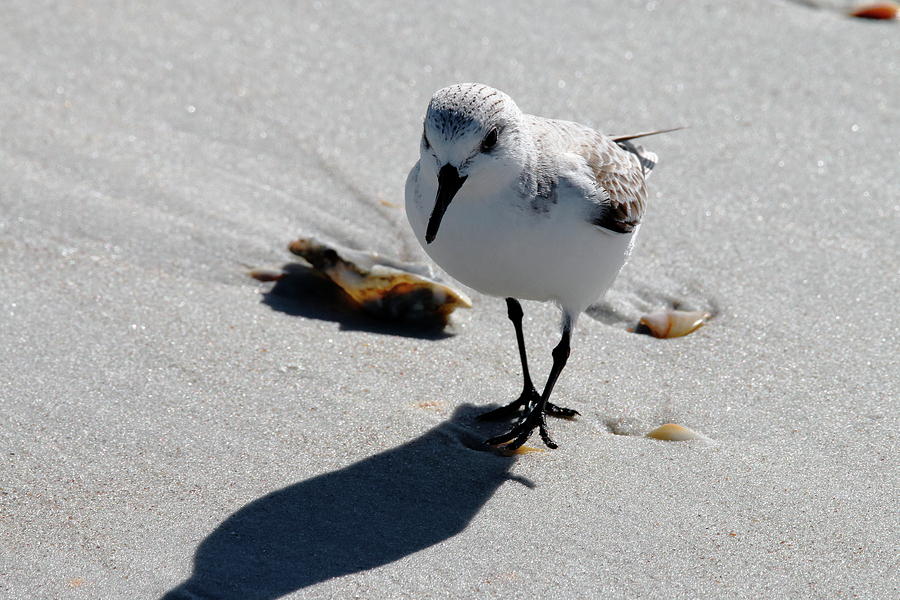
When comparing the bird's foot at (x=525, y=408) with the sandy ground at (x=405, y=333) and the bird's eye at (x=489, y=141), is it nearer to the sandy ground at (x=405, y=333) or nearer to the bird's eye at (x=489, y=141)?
the sandy ground at (x=405, y=333)

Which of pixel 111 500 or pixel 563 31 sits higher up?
pixel 563 31

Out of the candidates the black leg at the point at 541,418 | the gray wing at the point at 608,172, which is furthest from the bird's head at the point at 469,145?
the black leg at the point at 541,418

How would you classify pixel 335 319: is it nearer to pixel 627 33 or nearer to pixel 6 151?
pixel 6 151

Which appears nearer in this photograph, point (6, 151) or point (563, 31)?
point (6, 151)

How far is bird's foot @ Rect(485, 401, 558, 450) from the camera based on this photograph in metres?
3.86

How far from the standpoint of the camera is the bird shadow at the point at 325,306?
4508 millimetres

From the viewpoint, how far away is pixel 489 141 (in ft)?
11.2

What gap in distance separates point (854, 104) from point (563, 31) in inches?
69.4

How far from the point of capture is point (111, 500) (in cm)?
333

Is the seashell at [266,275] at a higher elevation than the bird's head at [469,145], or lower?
lower

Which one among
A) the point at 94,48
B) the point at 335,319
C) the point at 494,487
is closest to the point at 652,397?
the point at 494,487

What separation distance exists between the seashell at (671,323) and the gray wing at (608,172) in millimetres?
605

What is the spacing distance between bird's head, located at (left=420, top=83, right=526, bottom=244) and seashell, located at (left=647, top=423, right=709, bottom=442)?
112cm

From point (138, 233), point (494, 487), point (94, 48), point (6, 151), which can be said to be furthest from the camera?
point (94, 48)
